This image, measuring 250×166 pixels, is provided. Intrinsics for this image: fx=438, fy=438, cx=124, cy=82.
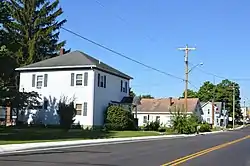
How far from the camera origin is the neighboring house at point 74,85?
4394 centimetres

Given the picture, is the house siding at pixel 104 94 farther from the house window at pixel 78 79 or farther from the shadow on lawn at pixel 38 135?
the shadow on lawn at pixel 38 135

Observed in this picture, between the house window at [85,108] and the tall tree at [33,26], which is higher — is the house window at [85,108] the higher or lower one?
the lower one

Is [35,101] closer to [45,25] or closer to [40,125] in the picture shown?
[40,125]

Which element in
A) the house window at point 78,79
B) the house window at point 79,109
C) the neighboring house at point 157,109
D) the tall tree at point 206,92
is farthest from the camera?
the tall tree at point 206,92

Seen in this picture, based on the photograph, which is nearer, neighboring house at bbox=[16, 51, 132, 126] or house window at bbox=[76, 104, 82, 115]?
neighboring house at bbox=[16, 51, 132, 126]

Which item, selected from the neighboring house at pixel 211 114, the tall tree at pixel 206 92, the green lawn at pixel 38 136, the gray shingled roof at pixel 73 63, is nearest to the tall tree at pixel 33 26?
the gray shingled roof at pixel 73 63

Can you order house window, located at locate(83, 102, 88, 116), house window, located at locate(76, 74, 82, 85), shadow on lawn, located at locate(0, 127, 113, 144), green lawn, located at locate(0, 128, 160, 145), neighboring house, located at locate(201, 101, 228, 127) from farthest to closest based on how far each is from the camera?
neighboring house, located at locate(201, 101, 228, 127) → house window, located at locate(76, 74, 82, 85) → house window, located at locate(83, 102, 88, 116) → shadow on lawn, located at locate(0, 127, 113, 144) → green lawn, located at locate(0, 128, 160, 145)

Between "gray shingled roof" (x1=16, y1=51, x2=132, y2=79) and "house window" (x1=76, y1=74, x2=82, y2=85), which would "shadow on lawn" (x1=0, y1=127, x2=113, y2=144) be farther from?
"gray shingled roof" (x1=16, y1=51, x2=132, y2=79)

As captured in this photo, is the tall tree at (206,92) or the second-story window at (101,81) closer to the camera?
the second-story window at (101,81)

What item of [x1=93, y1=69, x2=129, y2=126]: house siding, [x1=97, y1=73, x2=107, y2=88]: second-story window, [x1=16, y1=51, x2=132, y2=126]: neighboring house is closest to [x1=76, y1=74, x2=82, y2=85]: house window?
[x1=16, y1=51, x2=132, y2=126]: neighboring house

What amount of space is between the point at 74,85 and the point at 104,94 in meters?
3.42

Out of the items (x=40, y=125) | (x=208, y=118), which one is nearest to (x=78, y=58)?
(x=40, y=125)

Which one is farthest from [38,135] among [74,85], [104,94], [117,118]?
[104,94]

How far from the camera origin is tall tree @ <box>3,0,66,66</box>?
188 ft
